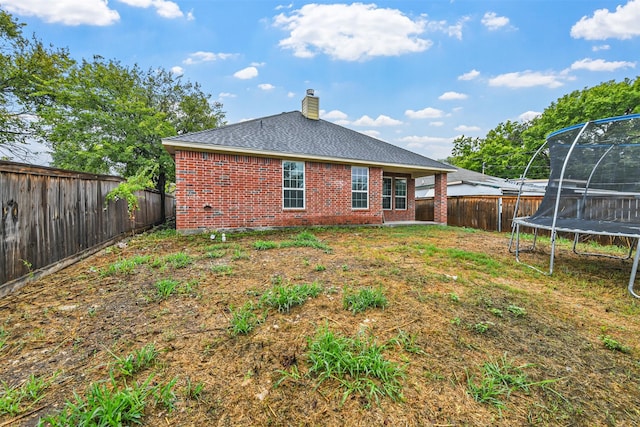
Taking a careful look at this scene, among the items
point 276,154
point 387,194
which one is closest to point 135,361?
point 276,154

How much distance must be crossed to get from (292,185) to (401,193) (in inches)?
257

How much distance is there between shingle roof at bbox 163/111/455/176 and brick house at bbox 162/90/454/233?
3 cm

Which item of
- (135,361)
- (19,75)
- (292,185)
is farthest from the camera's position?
(19,75)

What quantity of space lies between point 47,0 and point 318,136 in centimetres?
1165

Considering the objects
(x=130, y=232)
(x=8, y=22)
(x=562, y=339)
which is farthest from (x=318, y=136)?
(x=8, y=22)

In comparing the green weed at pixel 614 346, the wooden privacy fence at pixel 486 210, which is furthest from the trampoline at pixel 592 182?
the wooden privacy fence at pixel 486 210

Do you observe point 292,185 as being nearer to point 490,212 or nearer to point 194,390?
point 194,390

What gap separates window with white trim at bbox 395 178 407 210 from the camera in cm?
1314

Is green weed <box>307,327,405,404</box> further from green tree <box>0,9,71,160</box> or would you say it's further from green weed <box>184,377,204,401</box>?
green tree <box>0,9,71,160</box>

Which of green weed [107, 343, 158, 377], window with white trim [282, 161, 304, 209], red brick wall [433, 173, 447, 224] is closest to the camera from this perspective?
green weed [107, 343, 158, 377]

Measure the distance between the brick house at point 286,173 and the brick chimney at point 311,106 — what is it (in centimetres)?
4

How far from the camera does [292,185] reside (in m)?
9.28

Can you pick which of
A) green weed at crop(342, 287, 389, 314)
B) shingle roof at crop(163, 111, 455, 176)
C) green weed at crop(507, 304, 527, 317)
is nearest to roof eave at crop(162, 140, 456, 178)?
shingle roof at crop(163, 111, 455, 176)

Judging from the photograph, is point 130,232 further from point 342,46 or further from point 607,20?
point 607,20
